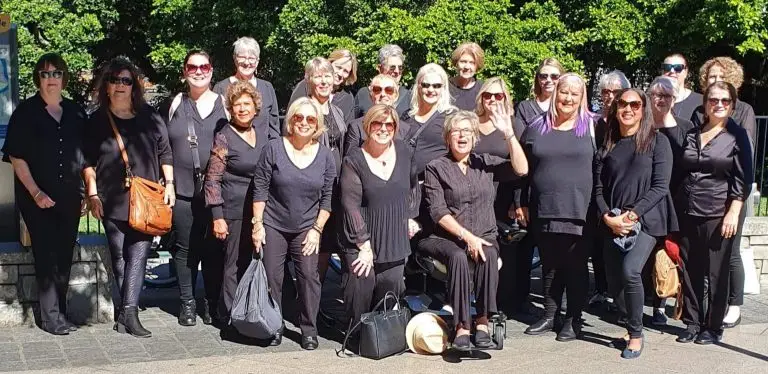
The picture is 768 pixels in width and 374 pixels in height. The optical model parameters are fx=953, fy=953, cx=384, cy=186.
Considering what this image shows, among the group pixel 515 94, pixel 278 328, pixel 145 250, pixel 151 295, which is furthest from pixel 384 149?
pixel 515 94

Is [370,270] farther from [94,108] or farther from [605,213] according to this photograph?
[94,108]

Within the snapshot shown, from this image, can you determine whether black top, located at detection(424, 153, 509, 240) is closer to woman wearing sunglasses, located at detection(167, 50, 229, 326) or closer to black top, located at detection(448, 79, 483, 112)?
black top, located at detection(448, 79, 483, 112)

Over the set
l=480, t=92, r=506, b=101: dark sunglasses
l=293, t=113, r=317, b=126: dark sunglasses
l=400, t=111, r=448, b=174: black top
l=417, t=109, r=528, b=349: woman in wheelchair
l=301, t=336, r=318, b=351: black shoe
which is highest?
l=480, t=92, r=506, b=101: dark sunglasses

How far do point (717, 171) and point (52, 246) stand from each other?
4583 mm

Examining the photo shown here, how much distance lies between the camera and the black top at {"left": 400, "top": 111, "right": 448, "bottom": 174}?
22.2 ft

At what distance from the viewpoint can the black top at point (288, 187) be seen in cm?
618

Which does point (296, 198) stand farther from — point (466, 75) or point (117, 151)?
point (466, 75)

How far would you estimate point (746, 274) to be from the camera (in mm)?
7969

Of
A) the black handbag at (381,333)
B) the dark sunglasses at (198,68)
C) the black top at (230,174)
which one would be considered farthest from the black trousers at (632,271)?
the dark sunglasses at (198,68)

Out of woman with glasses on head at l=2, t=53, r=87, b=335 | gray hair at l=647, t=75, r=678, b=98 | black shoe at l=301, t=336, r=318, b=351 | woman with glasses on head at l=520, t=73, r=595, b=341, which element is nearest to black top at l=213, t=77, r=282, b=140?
woman with glasses on head at l=2, t=53, r=87, b=335

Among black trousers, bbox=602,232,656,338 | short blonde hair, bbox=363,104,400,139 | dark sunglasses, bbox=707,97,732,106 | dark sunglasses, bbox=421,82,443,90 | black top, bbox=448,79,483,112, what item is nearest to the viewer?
short blonde hair, bbox=363,104,400,139

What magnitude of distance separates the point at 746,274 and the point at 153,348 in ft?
16.0

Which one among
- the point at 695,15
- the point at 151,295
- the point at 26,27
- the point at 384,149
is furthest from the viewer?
the point at 26,27

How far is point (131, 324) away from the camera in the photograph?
21.7ft
